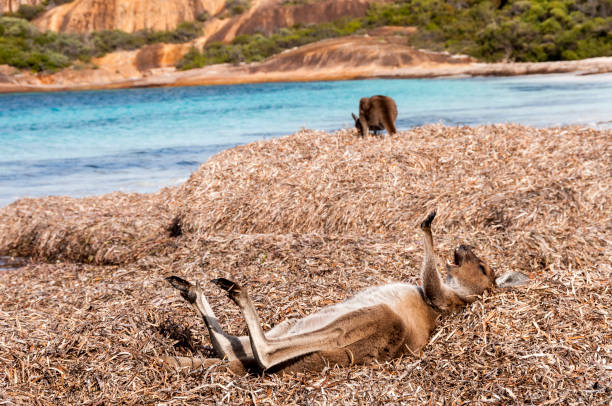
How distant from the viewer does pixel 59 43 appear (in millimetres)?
73938

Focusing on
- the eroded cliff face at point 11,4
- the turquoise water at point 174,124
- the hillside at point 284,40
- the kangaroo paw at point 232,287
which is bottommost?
the turquoise water at point 174,124

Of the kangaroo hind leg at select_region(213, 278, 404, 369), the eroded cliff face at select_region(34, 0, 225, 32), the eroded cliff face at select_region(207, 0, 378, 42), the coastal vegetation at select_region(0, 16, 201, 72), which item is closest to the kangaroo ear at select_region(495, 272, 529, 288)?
the kangaroo hind leg at select_region(213, 278, 404, 369)

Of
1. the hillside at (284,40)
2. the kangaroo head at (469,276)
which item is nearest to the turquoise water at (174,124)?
the kangaroo head at (469,276)

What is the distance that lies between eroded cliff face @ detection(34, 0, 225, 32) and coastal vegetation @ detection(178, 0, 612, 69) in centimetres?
1381

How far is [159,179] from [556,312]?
1145cm

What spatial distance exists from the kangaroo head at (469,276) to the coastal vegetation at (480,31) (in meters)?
55.3

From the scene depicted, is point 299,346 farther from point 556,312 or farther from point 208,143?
point 208,143

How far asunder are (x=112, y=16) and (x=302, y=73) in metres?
38.2

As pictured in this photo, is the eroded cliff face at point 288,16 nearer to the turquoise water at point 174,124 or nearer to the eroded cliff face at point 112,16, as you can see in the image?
the eroded cliff face at point 112,16

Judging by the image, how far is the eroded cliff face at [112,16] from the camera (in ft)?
288

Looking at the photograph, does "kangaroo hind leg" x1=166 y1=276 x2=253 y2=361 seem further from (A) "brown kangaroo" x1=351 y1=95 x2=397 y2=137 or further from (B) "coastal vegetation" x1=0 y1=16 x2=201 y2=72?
(B) "coastal vegetation" x1=0 y1=16 x2=201 y2=72

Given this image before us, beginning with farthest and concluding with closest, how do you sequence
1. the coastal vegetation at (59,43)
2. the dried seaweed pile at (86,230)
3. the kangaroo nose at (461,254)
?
the coastal vegetation at (59,43) → the dried seaweed pile at (86,230) → the kangaroo nose at (461,254)

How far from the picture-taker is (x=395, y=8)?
8438 cm

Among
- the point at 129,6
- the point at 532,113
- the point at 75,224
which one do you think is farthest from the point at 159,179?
the point at 129,6
